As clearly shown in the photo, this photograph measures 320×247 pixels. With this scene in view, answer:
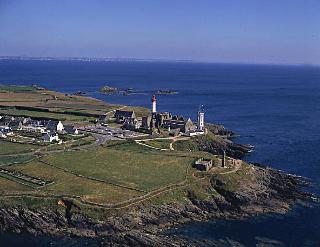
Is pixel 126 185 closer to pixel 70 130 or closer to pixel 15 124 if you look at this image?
pixel 70 130

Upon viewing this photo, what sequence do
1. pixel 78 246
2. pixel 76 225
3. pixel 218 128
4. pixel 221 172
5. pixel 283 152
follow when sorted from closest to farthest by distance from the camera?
pixel 78 246 → pixel 76 225 → pixel 221 172 → pixel 283 152 → pixel 218 128

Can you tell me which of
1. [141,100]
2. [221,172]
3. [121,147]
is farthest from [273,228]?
[141,100]

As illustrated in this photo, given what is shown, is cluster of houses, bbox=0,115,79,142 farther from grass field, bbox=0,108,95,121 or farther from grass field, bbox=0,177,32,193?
grass field, bbox=0,177,32,193

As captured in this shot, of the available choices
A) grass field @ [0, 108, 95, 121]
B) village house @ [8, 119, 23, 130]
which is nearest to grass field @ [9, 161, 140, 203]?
village house @ [8, 119, 23, 130]

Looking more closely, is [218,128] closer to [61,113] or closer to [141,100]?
[61,113]

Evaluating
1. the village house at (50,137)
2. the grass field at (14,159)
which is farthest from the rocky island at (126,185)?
the village house at (50,137)

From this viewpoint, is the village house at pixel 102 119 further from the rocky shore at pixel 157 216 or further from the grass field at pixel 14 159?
the rocky shore at pixel 157 216
